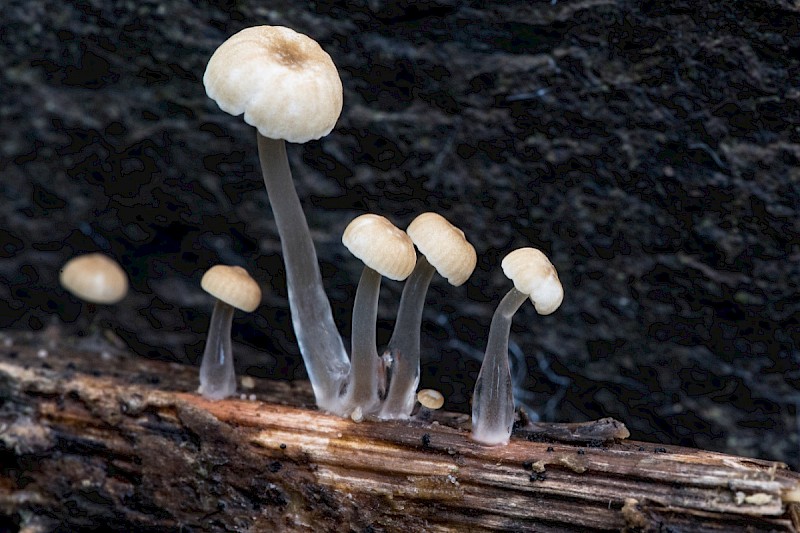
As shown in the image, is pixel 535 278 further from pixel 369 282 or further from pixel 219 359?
pixel 219 359

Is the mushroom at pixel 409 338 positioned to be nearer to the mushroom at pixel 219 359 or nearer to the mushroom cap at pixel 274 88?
the mushroom cap at pixel 274 88

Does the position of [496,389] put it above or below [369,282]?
below

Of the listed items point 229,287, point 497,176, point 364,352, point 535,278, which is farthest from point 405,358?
point 497,176

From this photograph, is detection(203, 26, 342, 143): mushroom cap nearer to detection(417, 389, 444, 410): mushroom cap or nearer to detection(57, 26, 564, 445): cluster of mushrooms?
detection(57, 26, 564, 445): cluster of mushrooms

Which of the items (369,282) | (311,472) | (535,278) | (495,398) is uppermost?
(535,278)

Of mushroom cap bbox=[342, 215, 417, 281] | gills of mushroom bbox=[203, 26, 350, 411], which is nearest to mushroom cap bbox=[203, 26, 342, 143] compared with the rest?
gills of mushroom bbox=[203, 26, 350, 411]

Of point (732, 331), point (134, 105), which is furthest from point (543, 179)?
point (134, 105)

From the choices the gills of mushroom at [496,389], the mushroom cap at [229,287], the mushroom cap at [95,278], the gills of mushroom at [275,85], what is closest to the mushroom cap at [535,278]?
the gills of mushroom at [496,389]
